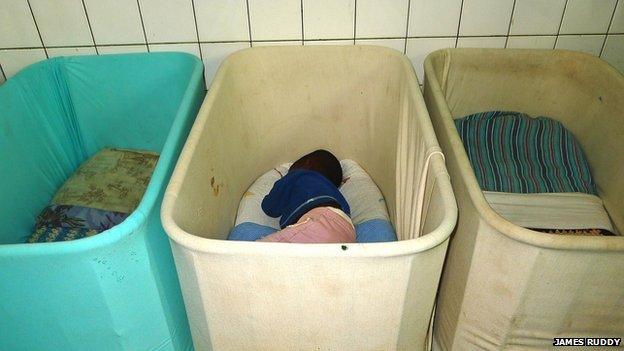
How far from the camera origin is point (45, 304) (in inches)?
34.0

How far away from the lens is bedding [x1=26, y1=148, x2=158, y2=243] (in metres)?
1.15

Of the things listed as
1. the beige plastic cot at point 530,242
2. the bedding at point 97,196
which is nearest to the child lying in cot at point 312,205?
the beige plastic cot at point 530,242

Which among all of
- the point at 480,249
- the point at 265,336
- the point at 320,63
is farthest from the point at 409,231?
the point at 320,63

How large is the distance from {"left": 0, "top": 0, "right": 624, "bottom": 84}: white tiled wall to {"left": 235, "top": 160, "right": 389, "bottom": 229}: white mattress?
0.46 meters

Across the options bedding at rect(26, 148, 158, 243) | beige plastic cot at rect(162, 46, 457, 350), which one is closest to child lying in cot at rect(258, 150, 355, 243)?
beige plastic cot at rect(162, 46, 457, 350)

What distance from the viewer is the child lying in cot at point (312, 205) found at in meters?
1.04

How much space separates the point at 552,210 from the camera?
122cm

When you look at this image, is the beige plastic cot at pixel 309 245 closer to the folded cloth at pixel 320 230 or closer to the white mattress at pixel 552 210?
the folded cloth at pixel 320 230

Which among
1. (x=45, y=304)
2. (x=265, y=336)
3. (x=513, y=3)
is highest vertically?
(x=513, y=3)

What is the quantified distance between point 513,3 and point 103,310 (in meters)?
1.49

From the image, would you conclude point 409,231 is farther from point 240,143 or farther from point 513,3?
point 513,3

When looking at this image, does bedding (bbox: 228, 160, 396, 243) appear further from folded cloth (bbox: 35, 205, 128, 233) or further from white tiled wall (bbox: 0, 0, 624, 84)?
white tiled wall (bbox: 0, 0, 624, 84)

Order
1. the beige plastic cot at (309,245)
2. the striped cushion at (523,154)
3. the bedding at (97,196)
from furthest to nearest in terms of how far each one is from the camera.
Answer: the striped cushion at (523,154)
the bedding at (97,196)
the beige plastic cot at (309,245)

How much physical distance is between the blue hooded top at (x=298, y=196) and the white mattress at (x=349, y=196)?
0.05m
